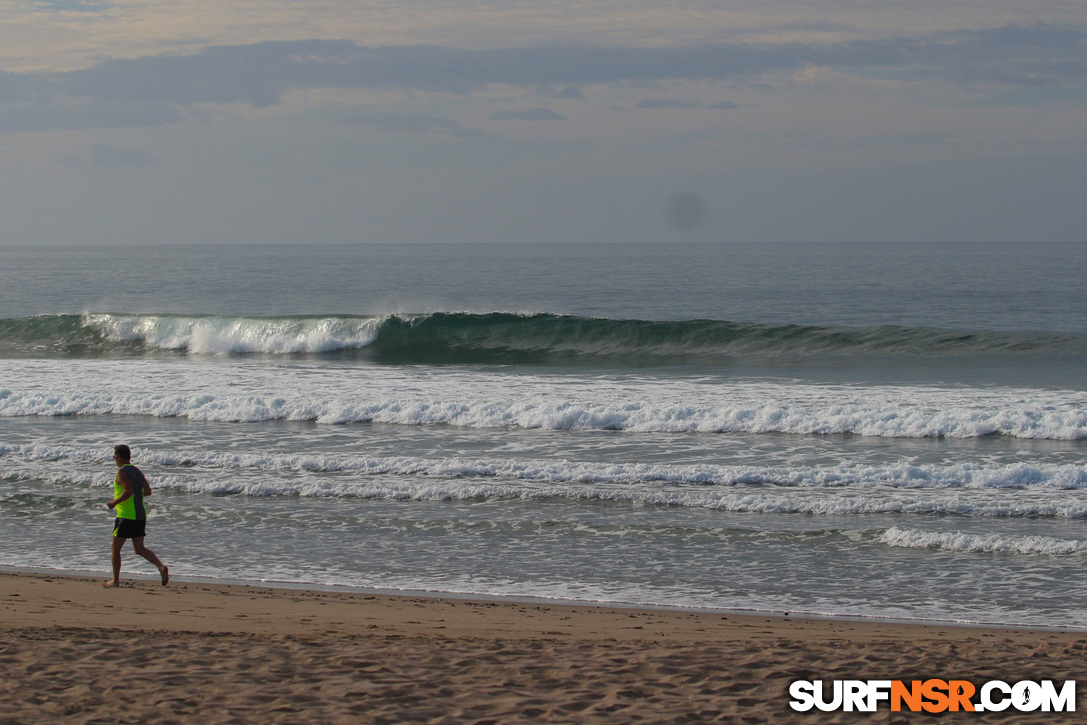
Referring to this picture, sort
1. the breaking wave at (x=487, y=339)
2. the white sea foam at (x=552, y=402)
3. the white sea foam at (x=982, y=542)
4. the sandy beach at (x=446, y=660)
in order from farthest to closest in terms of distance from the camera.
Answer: the breaking wave at (x=487, y=339) < the white sea foam at (x=552, y=402) < the white sea foam at (x=982, y=542) < the sandy beach at (x=446, y=660)

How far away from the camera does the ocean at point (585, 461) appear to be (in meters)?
8.37

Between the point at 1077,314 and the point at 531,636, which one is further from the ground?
the point at 1077,314

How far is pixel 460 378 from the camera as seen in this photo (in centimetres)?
2148

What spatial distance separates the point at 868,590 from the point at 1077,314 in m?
34.0

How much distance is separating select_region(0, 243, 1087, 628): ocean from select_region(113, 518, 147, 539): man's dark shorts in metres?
0.67

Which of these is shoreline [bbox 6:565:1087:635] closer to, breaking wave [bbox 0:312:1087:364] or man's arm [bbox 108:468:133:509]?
man's arm [bbox 108:468:133:509]

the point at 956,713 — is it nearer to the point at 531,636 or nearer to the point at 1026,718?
the point at 1026,718

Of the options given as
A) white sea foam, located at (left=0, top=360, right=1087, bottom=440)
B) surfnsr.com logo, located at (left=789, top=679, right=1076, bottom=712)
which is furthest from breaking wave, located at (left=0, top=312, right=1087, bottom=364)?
surfnsr.com logo, located at (left=789, top=679, right=1076, bottom=712)

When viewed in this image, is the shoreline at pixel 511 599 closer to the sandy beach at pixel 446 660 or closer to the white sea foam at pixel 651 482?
the sandy beach at pixel 446 660

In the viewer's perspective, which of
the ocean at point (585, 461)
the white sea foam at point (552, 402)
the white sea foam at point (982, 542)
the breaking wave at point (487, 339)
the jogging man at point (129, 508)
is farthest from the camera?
the breaking wave at point (487, 339)

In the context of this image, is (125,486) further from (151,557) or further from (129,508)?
(151,557)

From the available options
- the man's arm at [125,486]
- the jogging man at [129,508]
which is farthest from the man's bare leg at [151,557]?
the man's arm at [125,486]

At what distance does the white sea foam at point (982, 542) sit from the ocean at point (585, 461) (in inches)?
1.1

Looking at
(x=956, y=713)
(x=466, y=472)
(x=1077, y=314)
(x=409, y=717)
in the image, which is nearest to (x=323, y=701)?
(x=409, y=717)
